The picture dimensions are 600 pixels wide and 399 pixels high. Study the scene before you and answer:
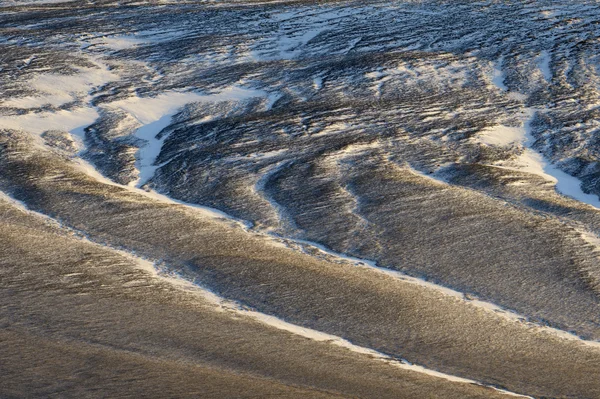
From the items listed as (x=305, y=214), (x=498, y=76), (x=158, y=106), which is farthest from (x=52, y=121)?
(x=498, y=76)

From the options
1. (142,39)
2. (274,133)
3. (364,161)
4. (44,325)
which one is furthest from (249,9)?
(44,325)

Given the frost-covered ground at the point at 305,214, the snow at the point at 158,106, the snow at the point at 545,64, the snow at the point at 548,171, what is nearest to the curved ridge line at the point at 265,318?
the frost-covered ground at the point at 305,214

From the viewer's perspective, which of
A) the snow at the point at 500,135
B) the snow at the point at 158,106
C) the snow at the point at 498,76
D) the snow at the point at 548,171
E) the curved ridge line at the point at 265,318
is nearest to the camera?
the curved ridge line at the point at 265,318

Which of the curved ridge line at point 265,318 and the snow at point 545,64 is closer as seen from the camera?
the curved ridge line at point 265,318

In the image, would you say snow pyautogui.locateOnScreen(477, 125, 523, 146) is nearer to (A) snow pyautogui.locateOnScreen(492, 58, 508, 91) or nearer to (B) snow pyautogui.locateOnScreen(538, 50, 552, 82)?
(A) snow pyautogui.locateOnScreen(492, 58, 508, 91)

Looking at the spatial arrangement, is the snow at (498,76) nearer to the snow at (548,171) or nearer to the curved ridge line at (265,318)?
the snow at (548,171)

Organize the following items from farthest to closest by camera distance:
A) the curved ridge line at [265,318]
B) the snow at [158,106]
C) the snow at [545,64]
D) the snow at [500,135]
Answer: the snow at [545,64]
the snow at [158,106]
the snow at [500,135]
the curved ridge line at [265,318]

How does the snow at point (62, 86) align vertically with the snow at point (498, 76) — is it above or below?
above

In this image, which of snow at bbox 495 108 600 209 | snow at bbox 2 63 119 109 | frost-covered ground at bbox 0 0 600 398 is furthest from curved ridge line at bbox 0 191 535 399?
snow at bbox 2 63 119 109

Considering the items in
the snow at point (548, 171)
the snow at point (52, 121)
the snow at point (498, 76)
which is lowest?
the snow at point (548, 171)
